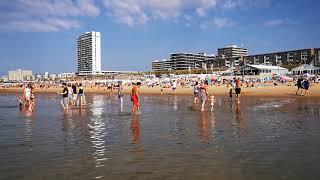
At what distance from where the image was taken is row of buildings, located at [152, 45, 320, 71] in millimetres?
126306

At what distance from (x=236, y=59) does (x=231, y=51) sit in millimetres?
36046

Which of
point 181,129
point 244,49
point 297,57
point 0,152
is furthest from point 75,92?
point 244,49

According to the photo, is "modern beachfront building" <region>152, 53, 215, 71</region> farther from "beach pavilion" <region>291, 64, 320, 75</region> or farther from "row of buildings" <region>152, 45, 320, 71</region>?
"beach pavilion" <region>291, 64, 320, 75</region>

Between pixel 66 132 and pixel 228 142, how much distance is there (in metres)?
5.03

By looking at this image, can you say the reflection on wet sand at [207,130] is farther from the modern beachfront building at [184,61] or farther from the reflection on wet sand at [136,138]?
the modern beachfront building at [184,61]

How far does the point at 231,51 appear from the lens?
604 feet

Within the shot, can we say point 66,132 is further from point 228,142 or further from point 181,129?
point 228,142

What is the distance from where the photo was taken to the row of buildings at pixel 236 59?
126 metres

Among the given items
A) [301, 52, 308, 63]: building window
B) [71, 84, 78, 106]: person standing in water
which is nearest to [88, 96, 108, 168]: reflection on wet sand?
[71, 84, 78, 106]: person standing in water

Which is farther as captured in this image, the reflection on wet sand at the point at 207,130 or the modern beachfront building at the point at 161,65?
the modern beachfront building at the point at 161,65

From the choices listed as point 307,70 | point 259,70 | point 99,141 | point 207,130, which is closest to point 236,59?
point 259,70

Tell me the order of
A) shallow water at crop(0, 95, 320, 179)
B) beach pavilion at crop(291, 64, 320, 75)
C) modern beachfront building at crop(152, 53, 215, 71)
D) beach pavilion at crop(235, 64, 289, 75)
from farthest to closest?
modern beachfront building at crop(152, 53, 215, 71) → beach pavilion at crop(235, 64, 289, 75) → beach pavilion at crop(291, 64, 320, 75) → shallow water at crop(0, 95, 320, 179)

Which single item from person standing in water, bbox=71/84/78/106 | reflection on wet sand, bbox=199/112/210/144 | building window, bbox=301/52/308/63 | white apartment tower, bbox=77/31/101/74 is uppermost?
white apartment tower, bbox=77/31/101/74

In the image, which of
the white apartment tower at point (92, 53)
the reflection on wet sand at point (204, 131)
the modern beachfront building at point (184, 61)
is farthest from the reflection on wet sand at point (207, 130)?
the white apartment tower at point (92, 53)
